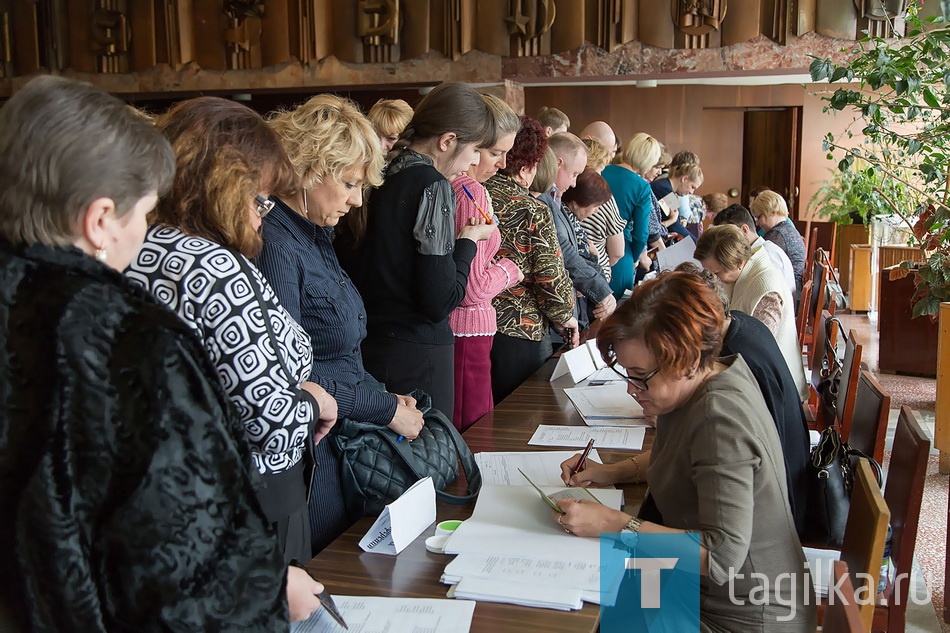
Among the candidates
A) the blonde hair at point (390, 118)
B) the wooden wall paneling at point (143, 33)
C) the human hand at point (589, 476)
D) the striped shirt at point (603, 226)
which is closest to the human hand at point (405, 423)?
the human hand at point (589, 476)

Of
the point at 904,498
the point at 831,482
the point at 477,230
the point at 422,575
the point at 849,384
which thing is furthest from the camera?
the point at 477,230

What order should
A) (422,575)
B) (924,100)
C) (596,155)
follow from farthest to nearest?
(596,155) → (924,100) → (422,575)

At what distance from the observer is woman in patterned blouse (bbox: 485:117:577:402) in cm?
345

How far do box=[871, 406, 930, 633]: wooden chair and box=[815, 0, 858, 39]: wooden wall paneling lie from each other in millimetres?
5307

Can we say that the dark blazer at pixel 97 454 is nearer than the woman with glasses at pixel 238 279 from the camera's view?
Yes

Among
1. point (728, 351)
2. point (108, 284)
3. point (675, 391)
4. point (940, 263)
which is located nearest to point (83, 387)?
point (108, 284)

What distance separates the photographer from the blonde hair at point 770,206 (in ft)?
23.7

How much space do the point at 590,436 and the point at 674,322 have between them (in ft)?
2.70

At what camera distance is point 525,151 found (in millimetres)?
3574

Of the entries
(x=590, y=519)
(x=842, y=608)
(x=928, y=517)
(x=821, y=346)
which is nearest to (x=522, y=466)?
(x=590, y=519)

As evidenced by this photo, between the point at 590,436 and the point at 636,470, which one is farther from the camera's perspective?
the point at 590,436

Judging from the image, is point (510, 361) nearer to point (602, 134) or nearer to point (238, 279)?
point (238, 279)

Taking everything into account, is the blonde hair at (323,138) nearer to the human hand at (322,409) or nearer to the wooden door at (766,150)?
the human hand at (322,409)

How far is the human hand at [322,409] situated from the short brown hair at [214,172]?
0.34m
